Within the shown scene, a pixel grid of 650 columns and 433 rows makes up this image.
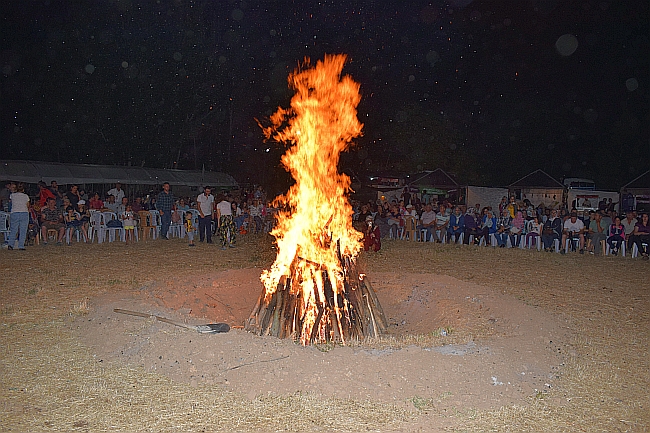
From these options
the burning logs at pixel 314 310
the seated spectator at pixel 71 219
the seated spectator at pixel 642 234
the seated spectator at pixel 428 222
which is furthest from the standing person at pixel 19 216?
the seated spectator at pixel 642 234

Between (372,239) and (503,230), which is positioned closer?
(372,239)

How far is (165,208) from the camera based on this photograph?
1777 centimetres

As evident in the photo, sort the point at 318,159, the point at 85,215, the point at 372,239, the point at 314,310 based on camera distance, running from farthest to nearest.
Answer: the point at 85,215, the point at 372,239, the point at 318,159, the point at 314,310

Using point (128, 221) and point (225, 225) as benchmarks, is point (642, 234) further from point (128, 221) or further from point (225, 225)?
point (128, 221)

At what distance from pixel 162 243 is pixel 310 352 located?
472 inches

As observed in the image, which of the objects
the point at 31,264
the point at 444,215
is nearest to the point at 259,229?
the point at 444,215

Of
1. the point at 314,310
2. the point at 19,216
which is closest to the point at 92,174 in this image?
the point at 19,216

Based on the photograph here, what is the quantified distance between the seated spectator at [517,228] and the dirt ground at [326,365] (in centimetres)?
779

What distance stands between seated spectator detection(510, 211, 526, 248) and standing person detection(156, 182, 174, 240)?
1107 cm

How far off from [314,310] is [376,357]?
1791mm

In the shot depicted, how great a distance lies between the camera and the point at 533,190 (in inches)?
1206

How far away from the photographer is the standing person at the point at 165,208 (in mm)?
17688

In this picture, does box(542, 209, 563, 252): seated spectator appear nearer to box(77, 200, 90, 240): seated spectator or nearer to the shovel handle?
the shovel handle

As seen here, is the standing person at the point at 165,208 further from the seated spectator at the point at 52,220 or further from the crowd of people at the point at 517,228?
the crowd of people at the point at 517,228
